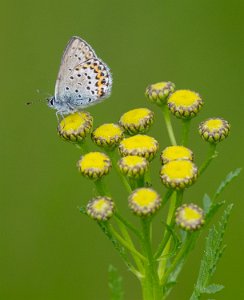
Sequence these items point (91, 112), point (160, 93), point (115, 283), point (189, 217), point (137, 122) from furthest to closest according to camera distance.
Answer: point (91, 112) < point (160, 93) < point (137, 122) < point (189, 217) < point (115, 283)

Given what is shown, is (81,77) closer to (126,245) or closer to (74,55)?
(74,55)

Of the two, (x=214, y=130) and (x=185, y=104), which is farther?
(x=185, y=104)

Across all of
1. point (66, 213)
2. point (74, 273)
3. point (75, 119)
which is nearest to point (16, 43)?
point (66, 213)

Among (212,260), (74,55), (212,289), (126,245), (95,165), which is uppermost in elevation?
(74,55)

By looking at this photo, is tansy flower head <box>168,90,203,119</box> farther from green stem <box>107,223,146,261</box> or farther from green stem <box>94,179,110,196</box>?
green stem <box>107,223,146,261</box>

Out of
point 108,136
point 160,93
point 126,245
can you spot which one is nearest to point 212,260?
point 126,245

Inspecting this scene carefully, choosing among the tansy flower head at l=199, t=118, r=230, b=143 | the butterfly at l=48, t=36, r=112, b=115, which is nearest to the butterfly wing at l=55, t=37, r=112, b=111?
the butterfly at l=48, t=36, r=112, b=115
